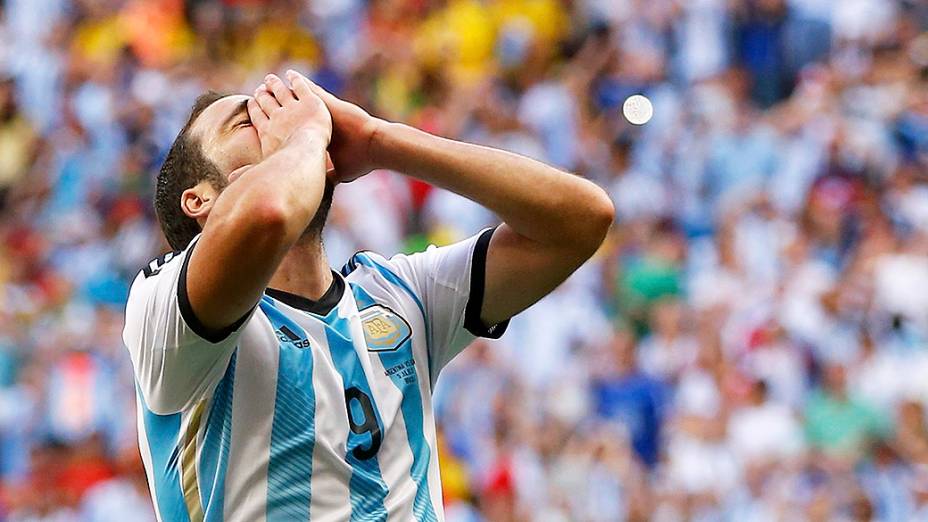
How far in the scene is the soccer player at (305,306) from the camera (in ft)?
10.1

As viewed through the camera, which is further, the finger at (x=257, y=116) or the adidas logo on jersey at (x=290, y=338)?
the finger at (x=257, y=116)

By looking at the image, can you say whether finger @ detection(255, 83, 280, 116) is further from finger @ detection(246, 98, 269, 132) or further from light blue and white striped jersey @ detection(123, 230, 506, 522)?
light blue and white striped jersey @ detection(123, 230, 506, 522)

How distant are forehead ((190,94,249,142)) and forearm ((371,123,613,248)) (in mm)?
350

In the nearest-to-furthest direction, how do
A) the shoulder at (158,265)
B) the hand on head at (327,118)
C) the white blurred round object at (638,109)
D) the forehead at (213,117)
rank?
the shoulder at (158,265) < the hand on head at (327,118) < the forehead at (213,117) < the white blurred round object at (638,109)

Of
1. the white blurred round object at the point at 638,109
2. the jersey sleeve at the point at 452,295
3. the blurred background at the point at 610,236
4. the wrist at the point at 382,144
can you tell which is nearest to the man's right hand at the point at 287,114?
the wrist at the point at 382,144

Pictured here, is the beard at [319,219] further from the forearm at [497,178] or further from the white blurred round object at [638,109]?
the white blurred round object at [638,109]

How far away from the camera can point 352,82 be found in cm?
1298

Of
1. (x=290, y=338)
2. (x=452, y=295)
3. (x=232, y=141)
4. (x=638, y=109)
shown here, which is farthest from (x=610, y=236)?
(x=290, y=338)

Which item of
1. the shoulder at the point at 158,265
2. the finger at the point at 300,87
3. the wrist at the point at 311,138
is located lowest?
the shoulder at the point at 158,265

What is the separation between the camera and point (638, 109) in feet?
39.0

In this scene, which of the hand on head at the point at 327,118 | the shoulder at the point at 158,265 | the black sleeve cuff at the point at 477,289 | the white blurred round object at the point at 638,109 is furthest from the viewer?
the white blurred round object at the point at 638,109

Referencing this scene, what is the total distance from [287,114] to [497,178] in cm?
50

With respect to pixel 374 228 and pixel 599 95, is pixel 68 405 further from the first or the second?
pixel 599 95

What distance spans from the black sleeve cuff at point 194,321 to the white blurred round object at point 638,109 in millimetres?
8980
